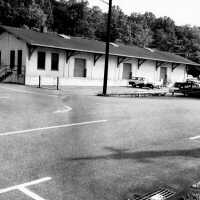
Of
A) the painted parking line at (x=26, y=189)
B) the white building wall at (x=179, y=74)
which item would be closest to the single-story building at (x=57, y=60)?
the white building wall at (x=179, y=74)

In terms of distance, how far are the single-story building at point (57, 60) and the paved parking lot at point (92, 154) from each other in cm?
1696

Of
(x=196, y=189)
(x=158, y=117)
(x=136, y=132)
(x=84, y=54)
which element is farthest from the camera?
(x=84, y=54)

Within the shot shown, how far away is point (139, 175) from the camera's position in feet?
20.1

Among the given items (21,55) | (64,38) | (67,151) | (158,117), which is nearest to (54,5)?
(64,38)

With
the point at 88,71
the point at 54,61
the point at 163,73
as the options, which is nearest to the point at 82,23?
the point at 163,73

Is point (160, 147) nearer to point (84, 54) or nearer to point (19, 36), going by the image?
point (19, 36)

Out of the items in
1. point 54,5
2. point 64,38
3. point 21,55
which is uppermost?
point 54,5

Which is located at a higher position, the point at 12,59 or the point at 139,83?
the point at 12,59

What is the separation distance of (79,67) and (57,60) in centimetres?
285

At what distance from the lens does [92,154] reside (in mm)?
7367

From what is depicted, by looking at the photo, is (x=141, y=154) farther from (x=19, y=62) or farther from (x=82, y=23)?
(x=82, y=23)

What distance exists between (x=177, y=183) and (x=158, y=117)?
7.60m

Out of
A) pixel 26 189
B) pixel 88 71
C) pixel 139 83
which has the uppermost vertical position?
pixel 88 71

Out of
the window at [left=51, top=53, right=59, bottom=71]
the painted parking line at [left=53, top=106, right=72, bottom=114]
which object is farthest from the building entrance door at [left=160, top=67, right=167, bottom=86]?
the painted parking line at [left=53, top=106, right=72, bottom=114]
